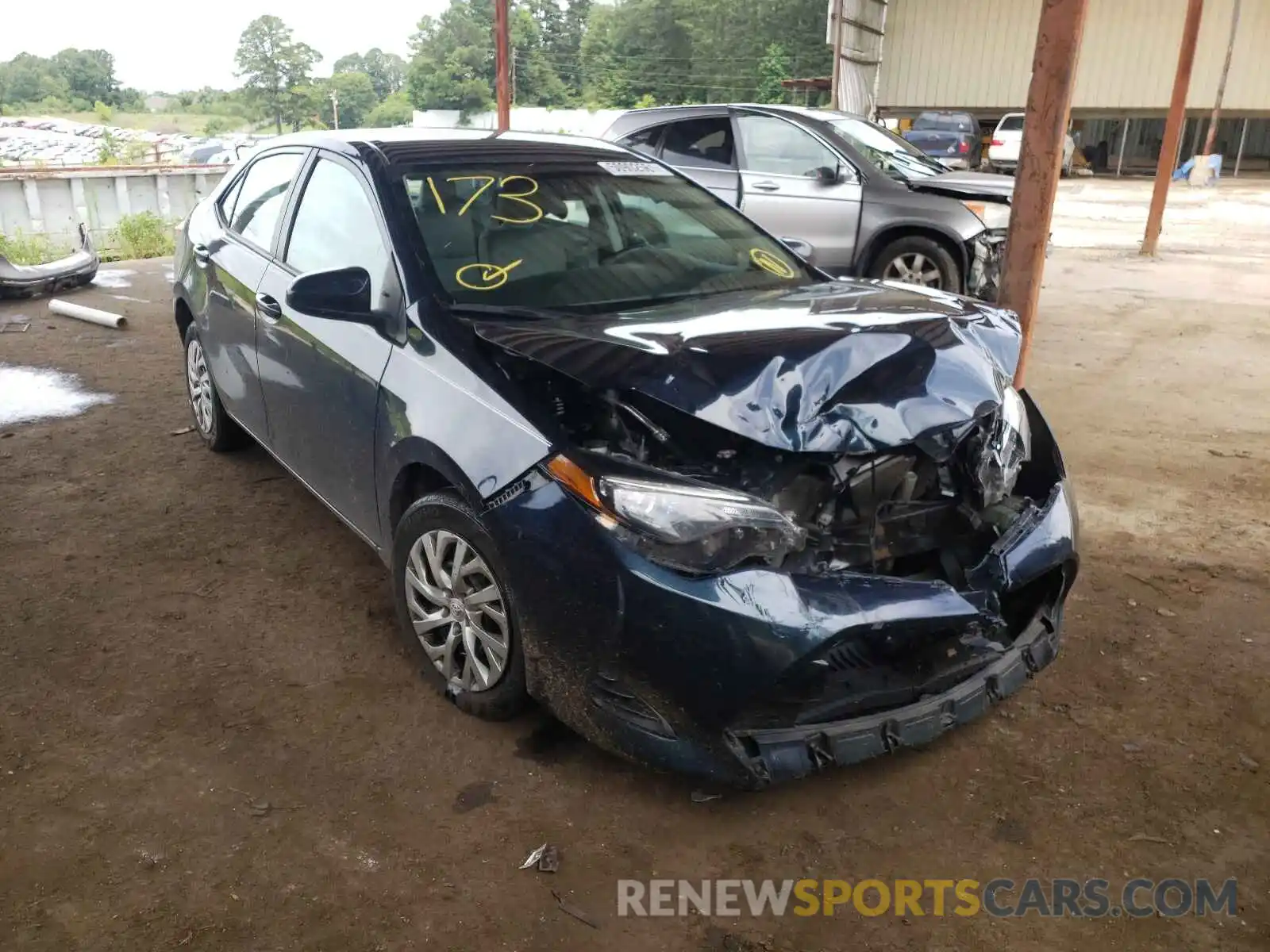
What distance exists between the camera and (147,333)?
Result: 7512 millimetres

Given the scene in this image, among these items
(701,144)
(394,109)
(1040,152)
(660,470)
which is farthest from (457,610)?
(394,109)

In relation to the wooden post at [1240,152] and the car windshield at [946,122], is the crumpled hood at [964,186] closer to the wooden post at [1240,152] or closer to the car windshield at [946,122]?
the car windshield at [946,122]

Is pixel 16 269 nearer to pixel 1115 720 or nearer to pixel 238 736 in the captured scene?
pixel 238 736

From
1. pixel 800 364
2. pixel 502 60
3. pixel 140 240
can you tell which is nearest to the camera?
pixel 800 364

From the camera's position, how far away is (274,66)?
178 ft

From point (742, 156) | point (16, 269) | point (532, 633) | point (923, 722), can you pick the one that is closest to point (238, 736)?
point (532, 633)

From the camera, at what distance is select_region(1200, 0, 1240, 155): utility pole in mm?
28016

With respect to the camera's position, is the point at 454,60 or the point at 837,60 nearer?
the point at 837,60

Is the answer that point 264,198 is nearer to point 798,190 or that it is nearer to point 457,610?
point 457,610

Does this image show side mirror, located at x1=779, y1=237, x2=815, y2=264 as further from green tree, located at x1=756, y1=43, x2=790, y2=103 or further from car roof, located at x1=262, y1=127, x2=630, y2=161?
green tree, located at x1=756, y1=43, x2=790, y2=103

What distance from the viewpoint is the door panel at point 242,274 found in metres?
3.71

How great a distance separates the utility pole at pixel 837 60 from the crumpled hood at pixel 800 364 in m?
16.7

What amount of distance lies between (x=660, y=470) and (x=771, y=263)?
1576 mm

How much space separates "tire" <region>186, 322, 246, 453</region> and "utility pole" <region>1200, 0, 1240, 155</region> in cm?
3149
